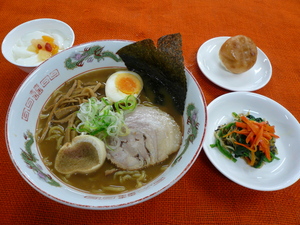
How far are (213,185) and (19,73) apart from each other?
1884mm

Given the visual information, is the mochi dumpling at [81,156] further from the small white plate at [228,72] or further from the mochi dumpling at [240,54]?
the mochi dumpling at [240,54]

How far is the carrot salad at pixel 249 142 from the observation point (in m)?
1.57

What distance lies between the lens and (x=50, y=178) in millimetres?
1232

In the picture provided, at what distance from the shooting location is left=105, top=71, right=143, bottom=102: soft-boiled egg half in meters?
1.69

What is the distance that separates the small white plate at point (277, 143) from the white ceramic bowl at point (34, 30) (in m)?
1.52

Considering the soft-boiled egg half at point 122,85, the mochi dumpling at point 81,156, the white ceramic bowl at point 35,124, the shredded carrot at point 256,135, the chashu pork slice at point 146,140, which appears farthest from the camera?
the soft-boiled egg half at point 122,85

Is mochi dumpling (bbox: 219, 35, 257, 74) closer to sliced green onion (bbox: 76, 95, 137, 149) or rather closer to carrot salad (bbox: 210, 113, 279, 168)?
carrot salad (bbox: 210, 113, 279, 168)

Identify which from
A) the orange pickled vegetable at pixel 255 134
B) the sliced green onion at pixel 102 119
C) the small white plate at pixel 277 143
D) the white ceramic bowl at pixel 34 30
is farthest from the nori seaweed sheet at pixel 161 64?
the white ceramic bowl at pixel 34 30

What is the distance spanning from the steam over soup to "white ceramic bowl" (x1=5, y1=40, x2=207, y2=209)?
0.07m

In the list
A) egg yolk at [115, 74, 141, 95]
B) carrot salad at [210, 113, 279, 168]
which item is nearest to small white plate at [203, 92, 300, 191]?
carrot salad at [210, 113, 279, 168]

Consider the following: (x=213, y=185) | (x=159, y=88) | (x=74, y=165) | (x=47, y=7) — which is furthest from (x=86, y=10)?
(x=213, y=185)

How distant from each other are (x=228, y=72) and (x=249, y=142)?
80 centimetres

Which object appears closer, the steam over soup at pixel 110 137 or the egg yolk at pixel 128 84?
the steam over soup at pixel 110 137

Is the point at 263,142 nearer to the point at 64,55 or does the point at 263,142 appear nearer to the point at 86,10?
the point at 64,55
